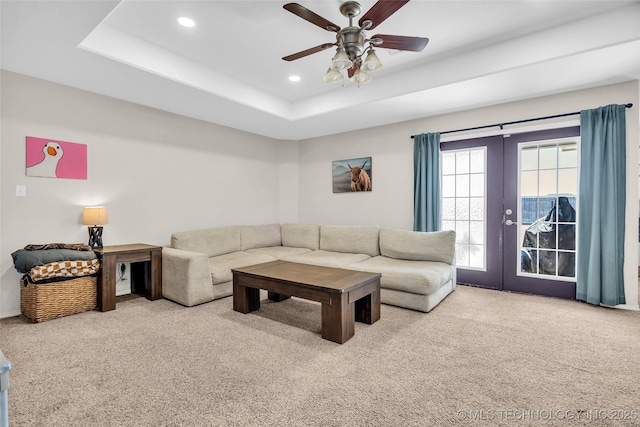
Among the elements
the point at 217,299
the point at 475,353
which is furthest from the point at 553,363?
the point at 217,299

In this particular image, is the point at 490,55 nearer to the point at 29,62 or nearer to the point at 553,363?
the point at 553,363

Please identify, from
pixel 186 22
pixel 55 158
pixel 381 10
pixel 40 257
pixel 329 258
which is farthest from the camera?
pixel 329 258

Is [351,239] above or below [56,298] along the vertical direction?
above

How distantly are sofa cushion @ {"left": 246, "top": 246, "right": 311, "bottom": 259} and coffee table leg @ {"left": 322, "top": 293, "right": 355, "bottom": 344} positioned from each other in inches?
81.7

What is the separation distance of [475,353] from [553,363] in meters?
0.50

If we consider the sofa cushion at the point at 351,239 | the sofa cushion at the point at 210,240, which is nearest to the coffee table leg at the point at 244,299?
the sofa cushion at the point at 210,240

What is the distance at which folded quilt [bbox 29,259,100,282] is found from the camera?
2.88 meters

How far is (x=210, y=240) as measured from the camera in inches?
173

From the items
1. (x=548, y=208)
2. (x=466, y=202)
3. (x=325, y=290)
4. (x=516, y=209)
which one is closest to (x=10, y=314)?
(x=325, y=290)

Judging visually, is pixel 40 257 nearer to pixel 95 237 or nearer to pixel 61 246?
pixel 61 246

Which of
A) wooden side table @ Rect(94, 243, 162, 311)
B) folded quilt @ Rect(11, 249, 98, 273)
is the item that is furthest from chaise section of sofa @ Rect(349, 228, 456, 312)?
folded quilt @ Rect(11, 249, 98, 273)

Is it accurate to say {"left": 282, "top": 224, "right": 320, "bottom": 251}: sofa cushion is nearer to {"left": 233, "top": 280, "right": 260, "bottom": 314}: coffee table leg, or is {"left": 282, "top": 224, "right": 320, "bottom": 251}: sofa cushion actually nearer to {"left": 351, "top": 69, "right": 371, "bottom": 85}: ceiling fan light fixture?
{"left": 233, "top": 280, "right": 260, "bottom": 314}: coffee table leg

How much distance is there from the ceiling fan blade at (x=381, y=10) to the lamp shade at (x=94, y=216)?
3.27 m

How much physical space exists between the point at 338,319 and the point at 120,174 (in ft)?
10.6
